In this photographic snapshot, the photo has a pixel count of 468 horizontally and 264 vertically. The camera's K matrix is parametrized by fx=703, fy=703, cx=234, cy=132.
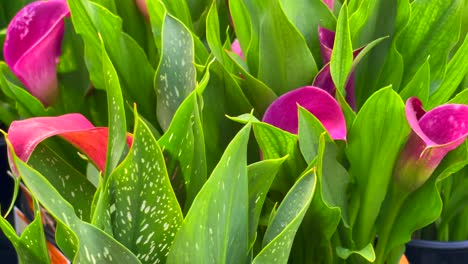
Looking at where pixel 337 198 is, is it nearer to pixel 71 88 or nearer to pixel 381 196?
pixel 381 196

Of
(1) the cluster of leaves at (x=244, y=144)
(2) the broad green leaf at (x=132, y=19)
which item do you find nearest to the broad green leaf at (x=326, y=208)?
(1) the cluster of leaves at (x=244, y=144)

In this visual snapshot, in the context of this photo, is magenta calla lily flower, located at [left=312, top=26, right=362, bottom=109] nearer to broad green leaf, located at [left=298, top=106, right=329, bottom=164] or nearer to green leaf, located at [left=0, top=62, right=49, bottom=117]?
broad green leaf, located at [left=298, top=106, right=329, bottom=164]

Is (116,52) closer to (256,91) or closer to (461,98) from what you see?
(256,91)

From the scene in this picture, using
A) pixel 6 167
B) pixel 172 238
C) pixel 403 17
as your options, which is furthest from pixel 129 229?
pixel 6 167

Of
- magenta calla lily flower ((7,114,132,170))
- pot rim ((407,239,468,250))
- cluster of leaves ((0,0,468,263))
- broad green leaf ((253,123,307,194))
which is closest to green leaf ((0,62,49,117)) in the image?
cluster of leaves ((0,0,468,263))

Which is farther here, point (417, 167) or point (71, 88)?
point (71, 88)

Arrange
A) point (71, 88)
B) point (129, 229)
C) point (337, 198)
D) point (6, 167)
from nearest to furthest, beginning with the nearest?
point (129, 229), point (337, 198), point (71, 88), point (6, 167)

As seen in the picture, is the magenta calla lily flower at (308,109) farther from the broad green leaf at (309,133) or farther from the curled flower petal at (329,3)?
the curled flower petal at (329,3)
